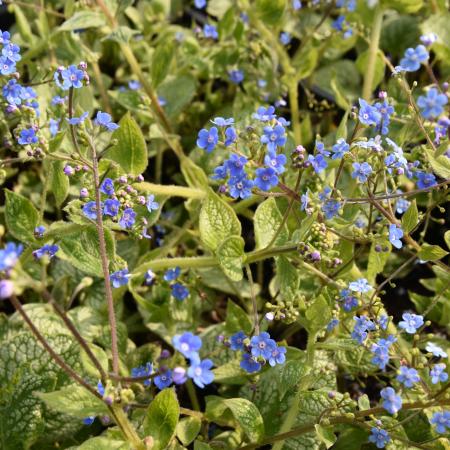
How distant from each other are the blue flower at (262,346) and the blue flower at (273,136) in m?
0.55

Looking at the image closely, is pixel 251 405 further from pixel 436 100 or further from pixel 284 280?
pixel 436 100

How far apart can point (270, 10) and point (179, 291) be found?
136 centimetres

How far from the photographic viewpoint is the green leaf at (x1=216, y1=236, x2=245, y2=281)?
2.11m

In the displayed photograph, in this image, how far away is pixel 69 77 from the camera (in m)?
2.10

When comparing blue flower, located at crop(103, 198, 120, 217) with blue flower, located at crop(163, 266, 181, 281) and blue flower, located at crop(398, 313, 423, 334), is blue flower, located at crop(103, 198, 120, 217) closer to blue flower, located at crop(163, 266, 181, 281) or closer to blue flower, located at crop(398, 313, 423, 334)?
blue flower, located at crop(163, 266, 181, 281)

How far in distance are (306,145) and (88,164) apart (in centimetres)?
142

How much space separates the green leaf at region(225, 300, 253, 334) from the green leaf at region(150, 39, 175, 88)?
1.11m

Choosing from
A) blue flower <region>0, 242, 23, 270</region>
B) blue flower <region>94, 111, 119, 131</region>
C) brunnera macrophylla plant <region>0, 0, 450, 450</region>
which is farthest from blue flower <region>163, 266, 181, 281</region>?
blue flower <region>0, 242, 23, 270</region>

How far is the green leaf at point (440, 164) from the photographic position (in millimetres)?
2065

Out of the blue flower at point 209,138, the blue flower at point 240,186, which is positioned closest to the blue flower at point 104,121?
the blue flower at point 209,138

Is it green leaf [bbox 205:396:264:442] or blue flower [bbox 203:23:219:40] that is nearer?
green leaf [bbox 205:396:264:442]

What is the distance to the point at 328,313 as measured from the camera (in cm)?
202

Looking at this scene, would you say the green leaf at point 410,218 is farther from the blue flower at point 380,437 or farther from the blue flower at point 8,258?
the blue flower at point 8,258

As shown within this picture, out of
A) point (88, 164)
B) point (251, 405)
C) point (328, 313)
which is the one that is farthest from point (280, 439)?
point (88, 164)
